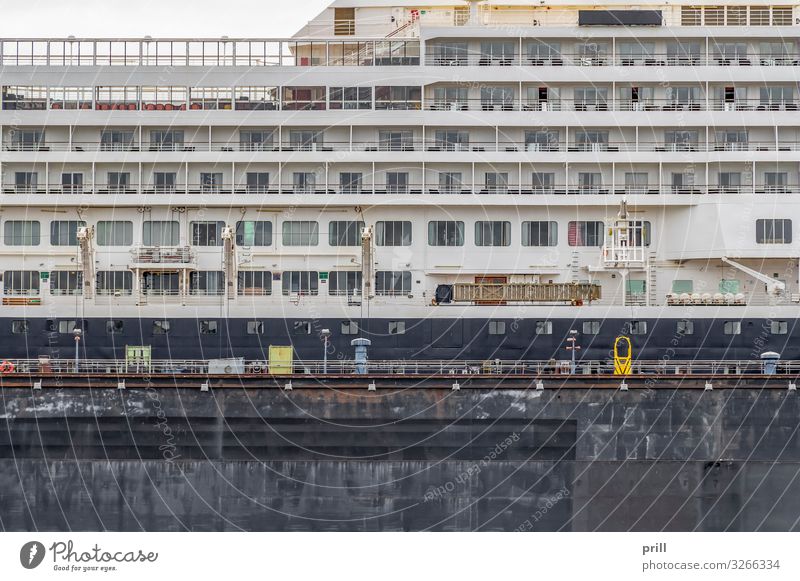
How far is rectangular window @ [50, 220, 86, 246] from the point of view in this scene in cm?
4812

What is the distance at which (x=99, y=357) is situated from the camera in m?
45.0

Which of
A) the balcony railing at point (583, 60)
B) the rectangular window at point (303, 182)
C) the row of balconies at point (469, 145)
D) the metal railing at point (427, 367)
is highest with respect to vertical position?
the balcony railing at point (583, 60)

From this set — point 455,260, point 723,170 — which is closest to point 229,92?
point 455,260

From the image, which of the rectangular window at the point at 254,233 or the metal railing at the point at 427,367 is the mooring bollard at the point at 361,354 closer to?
the metal railing at the point at 427,367

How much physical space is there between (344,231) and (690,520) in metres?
15.2

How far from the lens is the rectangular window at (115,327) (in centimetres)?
4519

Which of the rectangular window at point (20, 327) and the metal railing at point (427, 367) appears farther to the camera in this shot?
the rectangular window at point (20, 327)

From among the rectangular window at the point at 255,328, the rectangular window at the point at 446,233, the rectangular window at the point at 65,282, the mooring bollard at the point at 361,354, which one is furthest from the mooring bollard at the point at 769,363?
the rectangular window at the point at 65,282

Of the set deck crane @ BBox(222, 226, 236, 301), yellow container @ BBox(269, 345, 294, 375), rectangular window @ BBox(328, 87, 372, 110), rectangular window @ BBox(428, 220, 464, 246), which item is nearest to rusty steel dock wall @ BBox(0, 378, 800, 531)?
yellow container @ BBox(269, 345, 294, 375)

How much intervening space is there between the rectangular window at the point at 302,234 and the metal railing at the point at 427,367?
5.33 m

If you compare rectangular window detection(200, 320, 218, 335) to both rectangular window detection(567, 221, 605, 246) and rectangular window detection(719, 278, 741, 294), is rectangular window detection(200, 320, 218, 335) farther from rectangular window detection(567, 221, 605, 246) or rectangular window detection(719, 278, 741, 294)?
rectangular window detection(719, 278, 741, 294)

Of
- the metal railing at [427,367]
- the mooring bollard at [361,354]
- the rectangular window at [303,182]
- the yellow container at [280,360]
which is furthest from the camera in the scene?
the rectangular window at [303,182]

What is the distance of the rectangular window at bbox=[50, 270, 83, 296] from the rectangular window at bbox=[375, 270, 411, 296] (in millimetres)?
9973

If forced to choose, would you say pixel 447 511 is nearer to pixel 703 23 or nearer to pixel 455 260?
pixel 455 260
